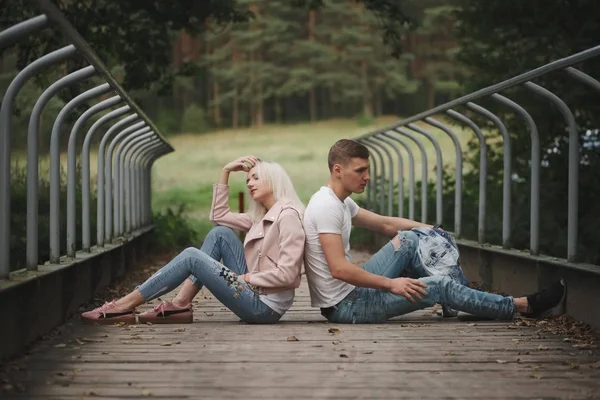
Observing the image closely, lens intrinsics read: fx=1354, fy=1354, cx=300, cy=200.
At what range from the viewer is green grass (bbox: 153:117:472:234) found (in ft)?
172

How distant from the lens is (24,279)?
736 centimetres

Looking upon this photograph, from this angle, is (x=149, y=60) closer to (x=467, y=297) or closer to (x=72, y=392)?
(x=467, y=297)

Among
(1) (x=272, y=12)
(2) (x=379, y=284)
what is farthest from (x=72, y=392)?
(1) (x=272, y=12)

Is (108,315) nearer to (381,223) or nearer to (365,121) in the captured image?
(381,223)

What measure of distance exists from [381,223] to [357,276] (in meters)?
0.95

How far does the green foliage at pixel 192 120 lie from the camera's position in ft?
221

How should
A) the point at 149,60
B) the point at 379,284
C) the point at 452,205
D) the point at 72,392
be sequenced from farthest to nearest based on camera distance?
the point at 149,60 → the point at 452,205 → the point at 379,284 → the point at 72,392

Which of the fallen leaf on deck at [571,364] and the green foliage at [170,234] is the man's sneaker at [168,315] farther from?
the green foliage at [170,234]

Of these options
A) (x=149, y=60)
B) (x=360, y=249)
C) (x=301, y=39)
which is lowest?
(x=360, y=249)

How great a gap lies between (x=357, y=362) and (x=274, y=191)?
2.04 m

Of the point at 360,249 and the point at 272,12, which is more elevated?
the point at 272,12

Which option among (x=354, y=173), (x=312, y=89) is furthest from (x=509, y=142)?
(x=312, y=89)

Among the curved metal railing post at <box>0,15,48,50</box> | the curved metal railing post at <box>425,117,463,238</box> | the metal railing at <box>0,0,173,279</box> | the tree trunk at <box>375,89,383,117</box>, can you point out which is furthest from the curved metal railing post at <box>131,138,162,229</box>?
the tree trunk at <box>375,89,383,117</box>

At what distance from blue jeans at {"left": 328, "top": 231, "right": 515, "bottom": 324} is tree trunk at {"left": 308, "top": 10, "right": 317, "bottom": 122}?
57.5 metres
